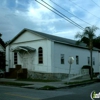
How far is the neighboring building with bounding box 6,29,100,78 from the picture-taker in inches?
1056

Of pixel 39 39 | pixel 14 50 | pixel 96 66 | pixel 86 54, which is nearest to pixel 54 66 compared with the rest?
pixel 39 39

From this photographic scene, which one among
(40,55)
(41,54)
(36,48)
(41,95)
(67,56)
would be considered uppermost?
(36,48)

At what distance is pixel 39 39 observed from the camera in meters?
28.0

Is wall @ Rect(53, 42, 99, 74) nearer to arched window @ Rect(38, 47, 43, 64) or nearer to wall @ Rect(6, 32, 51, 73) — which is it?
wall @ Rect(6, 32, 51, 73)

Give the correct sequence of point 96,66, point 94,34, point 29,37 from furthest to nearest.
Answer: point 96,66
point 29,37
point 94,34

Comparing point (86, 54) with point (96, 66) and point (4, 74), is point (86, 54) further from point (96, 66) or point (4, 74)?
point (4, 74)

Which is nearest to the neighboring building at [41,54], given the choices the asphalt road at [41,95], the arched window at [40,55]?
the arched window at [40,55]

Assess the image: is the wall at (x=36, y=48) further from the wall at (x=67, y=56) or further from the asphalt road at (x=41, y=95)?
the asphalt road at (x=41, y=95)

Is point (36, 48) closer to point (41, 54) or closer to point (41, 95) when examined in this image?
point (41, 54)

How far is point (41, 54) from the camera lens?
91.6ft

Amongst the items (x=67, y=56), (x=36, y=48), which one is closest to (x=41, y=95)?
(x=36, y=48)

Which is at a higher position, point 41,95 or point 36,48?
point 36,48

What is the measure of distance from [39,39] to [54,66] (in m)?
4.06

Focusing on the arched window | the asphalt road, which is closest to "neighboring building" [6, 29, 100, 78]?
the arched window
